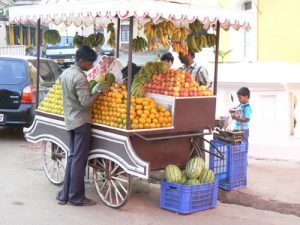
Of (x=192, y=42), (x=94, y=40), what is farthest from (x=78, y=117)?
(x=94, y=40)

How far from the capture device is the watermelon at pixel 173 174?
5.22 m

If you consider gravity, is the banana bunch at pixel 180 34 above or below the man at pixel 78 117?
above

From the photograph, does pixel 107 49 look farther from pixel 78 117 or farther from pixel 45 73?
pixel 78 117

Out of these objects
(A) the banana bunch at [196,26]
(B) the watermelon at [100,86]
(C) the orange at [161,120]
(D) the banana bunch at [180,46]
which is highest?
(A) the banana bunch at [196,26]

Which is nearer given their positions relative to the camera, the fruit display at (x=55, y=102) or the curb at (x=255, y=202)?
the curb at (x=255, y=202)

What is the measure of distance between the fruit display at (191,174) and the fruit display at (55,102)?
1.63 metres

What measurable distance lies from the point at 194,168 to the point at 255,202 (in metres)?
0.96

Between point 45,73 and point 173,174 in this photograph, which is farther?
point 45,73

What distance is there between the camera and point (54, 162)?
6.46m

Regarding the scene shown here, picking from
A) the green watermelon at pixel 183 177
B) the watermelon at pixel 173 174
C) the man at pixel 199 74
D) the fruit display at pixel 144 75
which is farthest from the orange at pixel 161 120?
the man at pixel 199 74

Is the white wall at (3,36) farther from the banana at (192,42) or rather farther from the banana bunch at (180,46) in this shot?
the banana at (192,42)

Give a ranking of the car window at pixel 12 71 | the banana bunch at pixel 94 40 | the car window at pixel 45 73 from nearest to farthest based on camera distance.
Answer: the banana bunch at pixel 94 40, the car window at pixel 12 71, the car window at pixel 45 73

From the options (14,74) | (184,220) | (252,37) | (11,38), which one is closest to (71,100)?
(184,220)

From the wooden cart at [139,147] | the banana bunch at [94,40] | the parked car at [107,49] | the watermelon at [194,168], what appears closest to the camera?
the wooden cart at [139,147]
